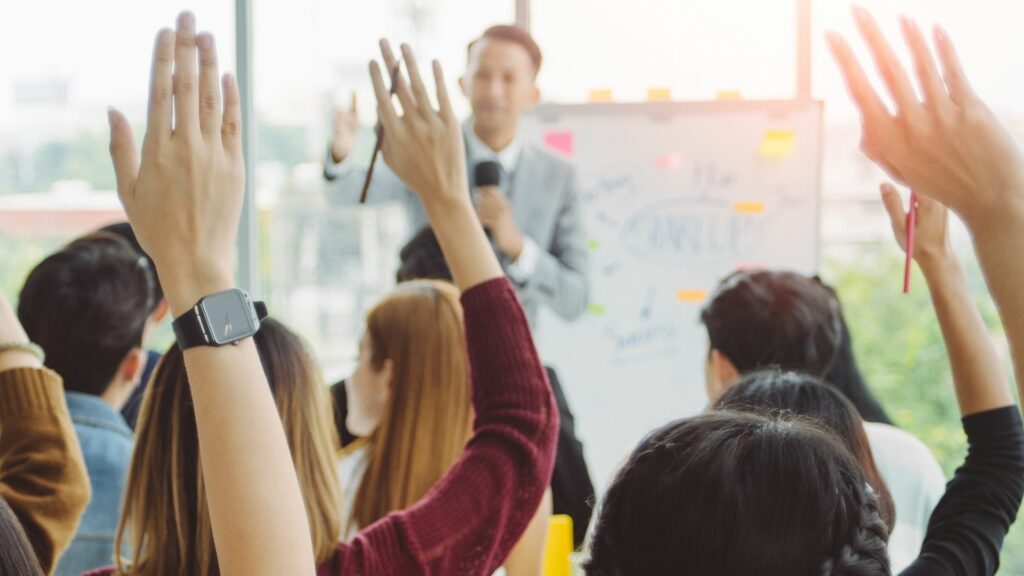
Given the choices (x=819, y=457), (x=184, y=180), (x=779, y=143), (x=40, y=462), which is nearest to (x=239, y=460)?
(x=184, y=180)

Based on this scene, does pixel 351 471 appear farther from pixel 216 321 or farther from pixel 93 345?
pixel 216 321

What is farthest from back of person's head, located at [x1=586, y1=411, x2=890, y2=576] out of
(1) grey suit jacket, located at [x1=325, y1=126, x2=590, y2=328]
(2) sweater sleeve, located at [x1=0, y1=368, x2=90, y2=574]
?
(1) grey suit jacket, located at [x1=325, y1=126, x2=590, y2=328]

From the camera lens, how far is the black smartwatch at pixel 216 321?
0.74m

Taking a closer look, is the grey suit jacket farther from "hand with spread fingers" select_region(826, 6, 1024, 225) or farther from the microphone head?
"hand with spread fingers" select_region(826, 6, 1024, 225)

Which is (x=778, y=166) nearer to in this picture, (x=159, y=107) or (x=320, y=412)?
(x=320, y=412)

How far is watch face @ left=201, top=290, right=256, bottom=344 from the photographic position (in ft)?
2.44

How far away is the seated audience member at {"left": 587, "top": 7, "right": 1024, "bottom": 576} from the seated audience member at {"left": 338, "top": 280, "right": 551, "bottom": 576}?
90 centimetres

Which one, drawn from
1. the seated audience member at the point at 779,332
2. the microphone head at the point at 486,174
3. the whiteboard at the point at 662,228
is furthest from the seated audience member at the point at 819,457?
the whiteboard at the point at 662,228

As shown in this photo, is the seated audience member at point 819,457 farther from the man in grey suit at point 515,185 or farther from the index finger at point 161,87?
the man in grey suit at point 515,185

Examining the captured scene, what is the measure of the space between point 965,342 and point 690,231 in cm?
217

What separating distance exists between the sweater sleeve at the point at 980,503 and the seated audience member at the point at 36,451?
38.0 inches

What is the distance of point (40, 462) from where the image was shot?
1.16m

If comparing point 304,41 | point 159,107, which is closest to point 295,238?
point 304,41

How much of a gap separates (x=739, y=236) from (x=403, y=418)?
6.35 feet
